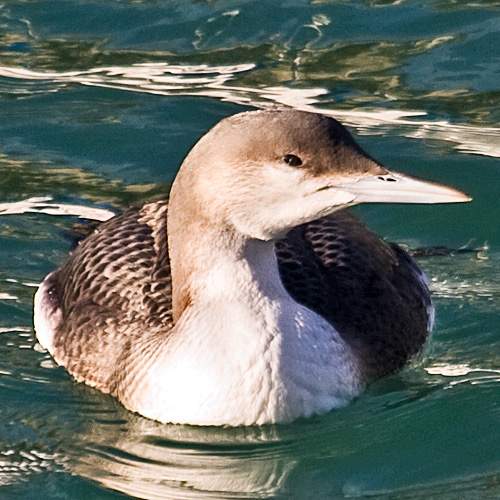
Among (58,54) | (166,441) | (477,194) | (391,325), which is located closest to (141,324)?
(166,441)

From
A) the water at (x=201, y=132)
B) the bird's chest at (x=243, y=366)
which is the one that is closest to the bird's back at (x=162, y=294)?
the water at (x=201, y=132)

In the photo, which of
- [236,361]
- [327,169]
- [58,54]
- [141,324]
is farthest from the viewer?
[58,54]

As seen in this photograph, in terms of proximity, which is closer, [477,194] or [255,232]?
[255,232]

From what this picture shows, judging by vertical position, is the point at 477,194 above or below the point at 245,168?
below

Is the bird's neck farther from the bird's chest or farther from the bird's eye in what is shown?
the bird's eye

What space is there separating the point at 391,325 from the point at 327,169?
66.9 inches

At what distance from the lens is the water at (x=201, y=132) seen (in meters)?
8.00

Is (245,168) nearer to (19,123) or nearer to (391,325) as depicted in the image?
(391,325)

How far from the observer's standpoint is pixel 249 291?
789 cm

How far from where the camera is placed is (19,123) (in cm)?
1218

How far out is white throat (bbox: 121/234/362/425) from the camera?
7.89m

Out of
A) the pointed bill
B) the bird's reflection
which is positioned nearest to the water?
the bird's reflection

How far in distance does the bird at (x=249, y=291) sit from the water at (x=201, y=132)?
16 cm

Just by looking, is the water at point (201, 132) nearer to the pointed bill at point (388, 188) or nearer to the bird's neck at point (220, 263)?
the bird's neck at point (220, 263)
